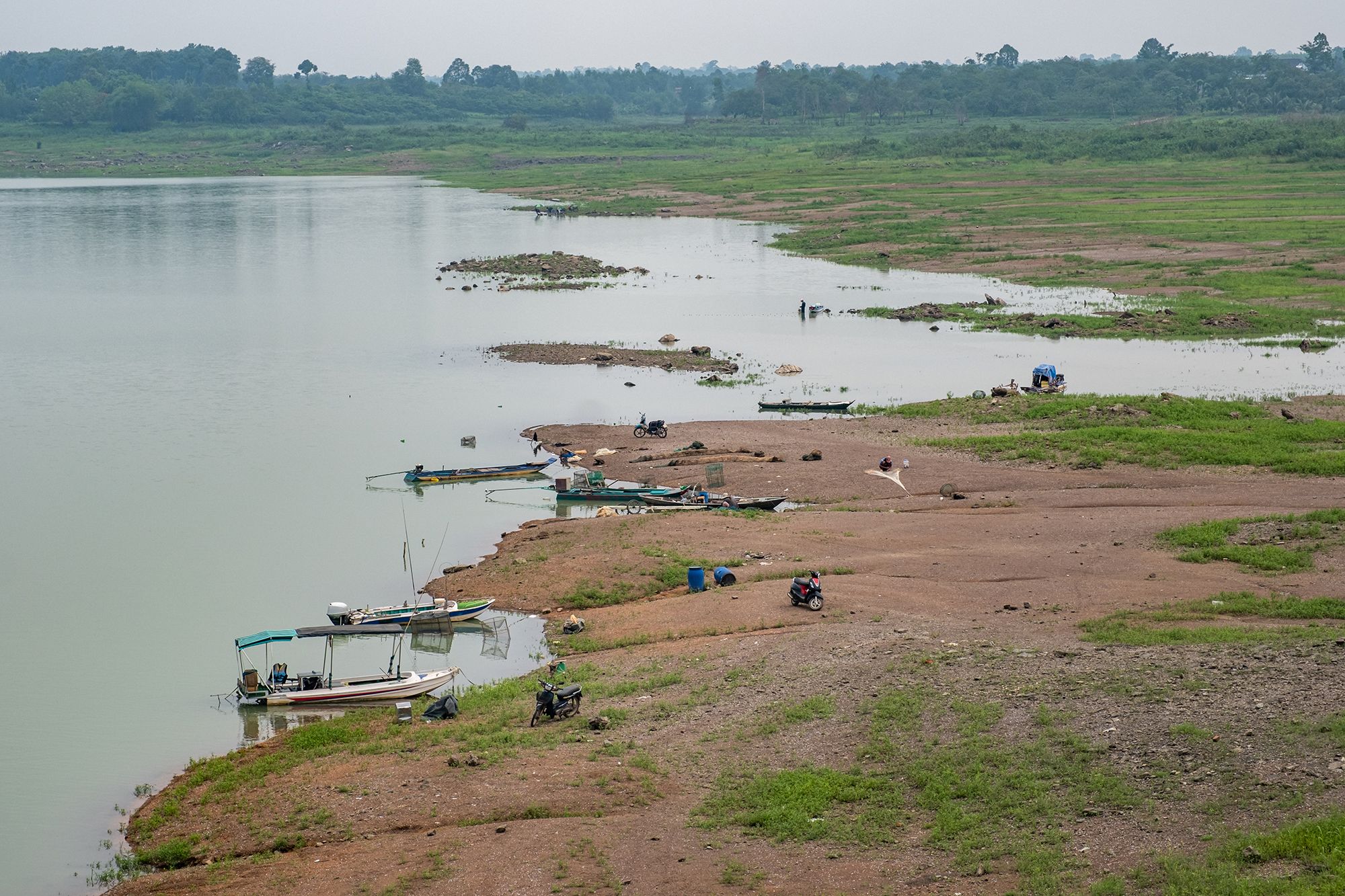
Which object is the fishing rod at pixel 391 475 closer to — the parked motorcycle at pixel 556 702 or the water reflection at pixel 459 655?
the water reflection at pixel 459 655

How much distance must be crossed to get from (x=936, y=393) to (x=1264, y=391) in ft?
30.4

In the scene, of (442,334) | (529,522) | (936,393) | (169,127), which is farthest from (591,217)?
(169,127)

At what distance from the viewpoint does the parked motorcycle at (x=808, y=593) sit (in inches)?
850

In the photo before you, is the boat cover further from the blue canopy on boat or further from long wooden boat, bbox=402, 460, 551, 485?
long wooden boat, bbox=402, 460, 551, 485

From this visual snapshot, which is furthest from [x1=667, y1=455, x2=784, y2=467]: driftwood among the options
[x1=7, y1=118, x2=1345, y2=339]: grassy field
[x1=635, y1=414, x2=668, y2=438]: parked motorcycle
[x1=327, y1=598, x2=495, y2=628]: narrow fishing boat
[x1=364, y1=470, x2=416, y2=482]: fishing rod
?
[x1=7, y1=118, x2=1345, y2=339]: grassy field

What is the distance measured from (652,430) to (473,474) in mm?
5214

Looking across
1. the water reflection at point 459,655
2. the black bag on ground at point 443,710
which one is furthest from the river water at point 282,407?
the black bag on ground at point 443,710

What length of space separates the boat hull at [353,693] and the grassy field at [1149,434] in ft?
54.2

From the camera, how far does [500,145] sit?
16025cm

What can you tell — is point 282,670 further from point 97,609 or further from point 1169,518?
point 1169,518

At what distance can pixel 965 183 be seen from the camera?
100750 mm

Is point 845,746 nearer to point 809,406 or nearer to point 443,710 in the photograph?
point 443,710

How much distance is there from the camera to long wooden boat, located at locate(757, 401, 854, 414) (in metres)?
38.8


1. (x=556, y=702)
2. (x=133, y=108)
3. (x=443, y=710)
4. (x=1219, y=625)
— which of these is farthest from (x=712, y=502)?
(x=133, y=108)
